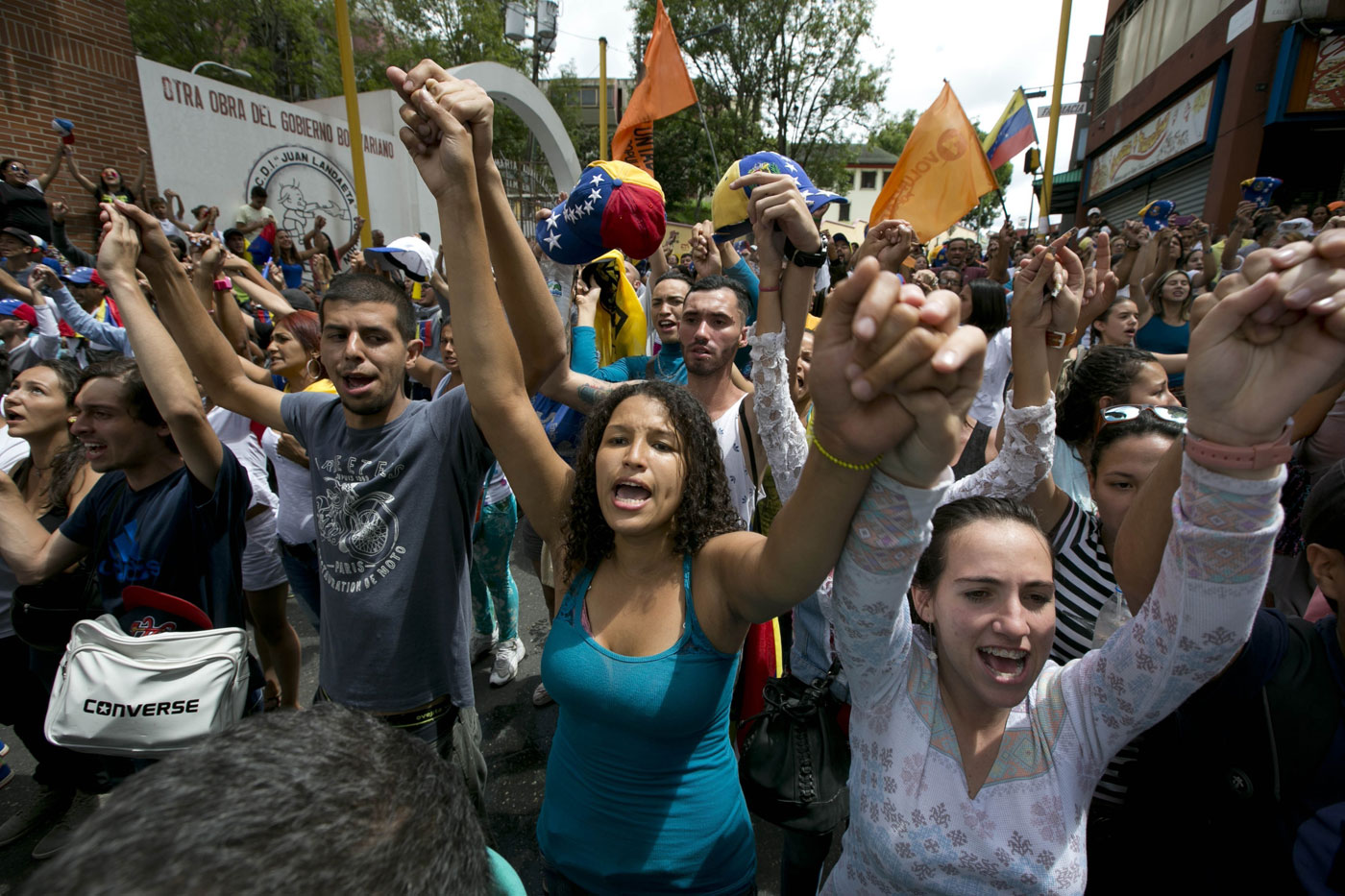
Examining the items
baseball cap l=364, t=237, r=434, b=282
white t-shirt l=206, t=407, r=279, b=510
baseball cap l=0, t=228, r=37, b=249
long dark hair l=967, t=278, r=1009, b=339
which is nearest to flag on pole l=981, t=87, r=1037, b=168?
long dark hair l=967, t=278, r=1009, b=339

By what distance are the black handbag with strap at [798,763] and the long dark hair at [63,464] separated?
101 inches

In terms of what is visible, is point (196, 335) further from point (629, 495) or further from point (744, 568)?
point (744, 568)

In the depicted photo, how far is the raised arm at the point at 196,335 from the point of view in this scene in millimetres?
2041

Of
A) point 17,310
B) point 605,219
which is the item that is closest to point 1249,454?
point 605,219

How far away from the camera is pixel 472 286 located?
5.04ft

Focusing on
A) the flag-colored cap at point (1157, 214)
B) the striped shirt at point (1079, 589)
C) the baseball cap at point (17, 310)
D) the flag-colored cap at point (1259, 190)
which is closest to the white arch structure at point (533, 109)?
the baseball cap at point (17, 310)

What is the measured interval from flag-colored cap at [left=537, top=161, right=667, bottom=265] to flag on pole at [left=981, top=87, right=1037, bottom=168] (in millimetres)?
6373

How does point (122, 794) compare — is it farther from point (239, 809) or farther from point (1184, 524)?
point (1184, 524)

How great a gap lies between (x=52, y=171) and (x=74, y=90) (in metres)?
1.55

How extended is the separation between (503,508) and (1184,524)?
2922 mm

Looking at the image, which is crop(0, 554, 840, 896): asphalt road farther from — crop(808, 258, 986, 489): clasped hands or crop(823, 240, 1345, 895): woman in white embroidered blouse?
crop(808, 258, 986, 489): clasped hands

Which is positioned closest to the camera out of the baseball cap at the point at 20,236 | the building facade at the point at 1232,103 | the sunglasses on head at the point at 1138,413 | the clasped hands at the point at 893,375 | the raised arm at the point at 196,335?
the clasped hands at the point at 893,375

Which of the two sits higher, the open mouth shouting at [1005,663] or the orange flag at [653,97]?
the orange flag at [653,97]

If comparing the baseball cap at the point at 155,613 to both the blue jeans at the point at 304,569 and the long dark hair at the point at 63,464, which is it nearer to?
the long dark hair at the point at 63,464
